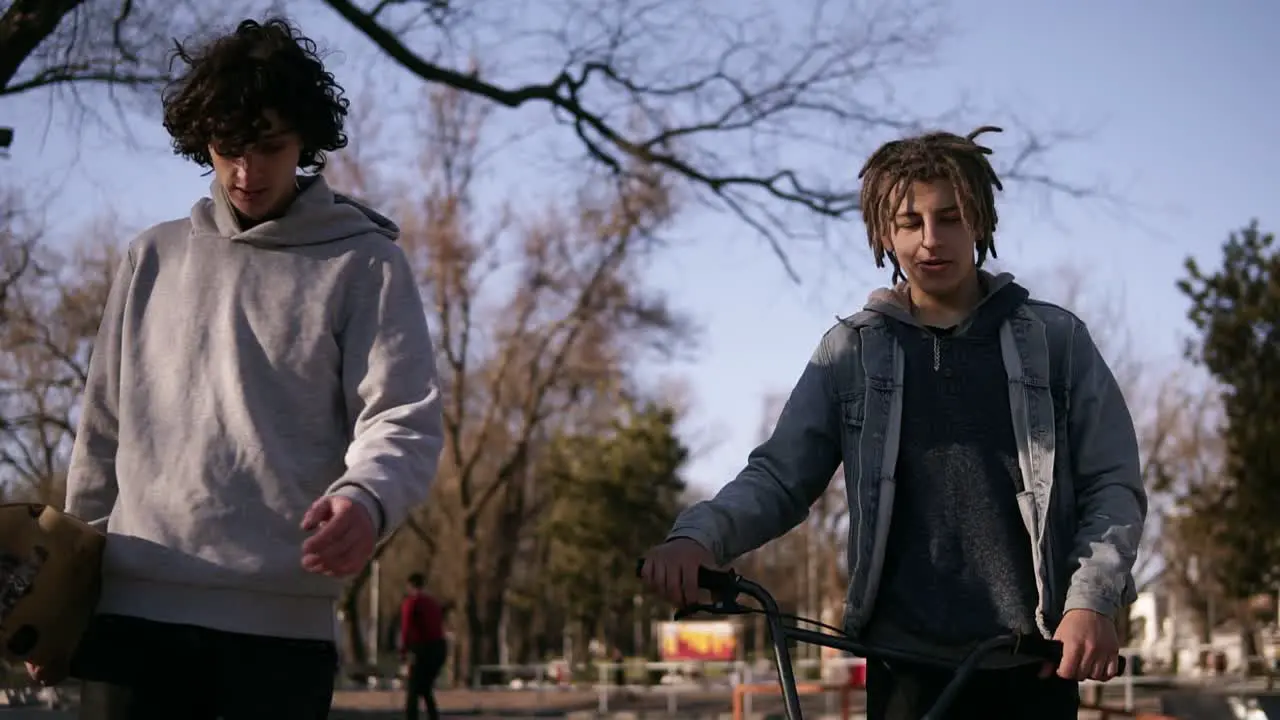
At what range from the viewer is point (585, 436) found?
54312 mm

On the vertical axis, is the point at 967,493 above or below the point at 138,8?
below

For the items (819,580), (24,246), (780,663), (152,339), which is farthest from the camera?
(819,580)

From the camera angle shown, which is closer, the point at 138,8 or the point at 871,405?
the point at 871,405

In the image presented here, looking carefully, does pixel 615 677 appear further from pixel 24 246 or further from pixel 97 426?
pixel 97 426

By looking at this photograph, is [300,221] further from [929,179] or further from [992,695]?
[992,695]

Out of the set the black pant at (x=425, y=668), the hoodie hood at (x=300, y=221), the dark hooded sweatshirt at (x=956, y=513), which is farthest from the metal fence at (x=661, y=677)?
the hoodie hood at (x=300, y=221)

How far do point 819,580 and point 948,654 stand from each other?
64827mm

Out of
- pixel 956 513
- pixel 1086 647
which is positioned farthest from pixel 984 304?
pixel 1086 647

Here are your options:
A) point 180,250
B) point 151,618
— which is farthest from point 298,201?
point 151,618

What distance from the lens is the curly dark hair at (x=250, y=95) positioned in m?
3.01

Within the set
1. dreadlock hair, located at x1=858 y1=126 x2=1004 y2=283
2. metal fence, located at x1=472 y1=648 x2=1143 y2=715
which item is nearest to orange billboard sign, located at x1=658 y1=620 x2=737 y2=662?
metal fence, located at x1=472 y1=648 x2=1143 y2=715

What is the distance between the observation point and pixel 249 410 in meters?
2.91

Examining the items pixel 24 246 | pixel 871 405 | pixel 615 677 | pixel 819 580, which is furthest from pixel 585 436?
pixel 871 405

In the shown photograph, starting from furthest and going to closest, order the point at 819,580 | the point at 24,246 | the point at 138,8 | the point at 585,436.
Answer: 1. the point at 819,580
2. the point at 585,436
3. the point at 24,246
4. the point at 138,8
